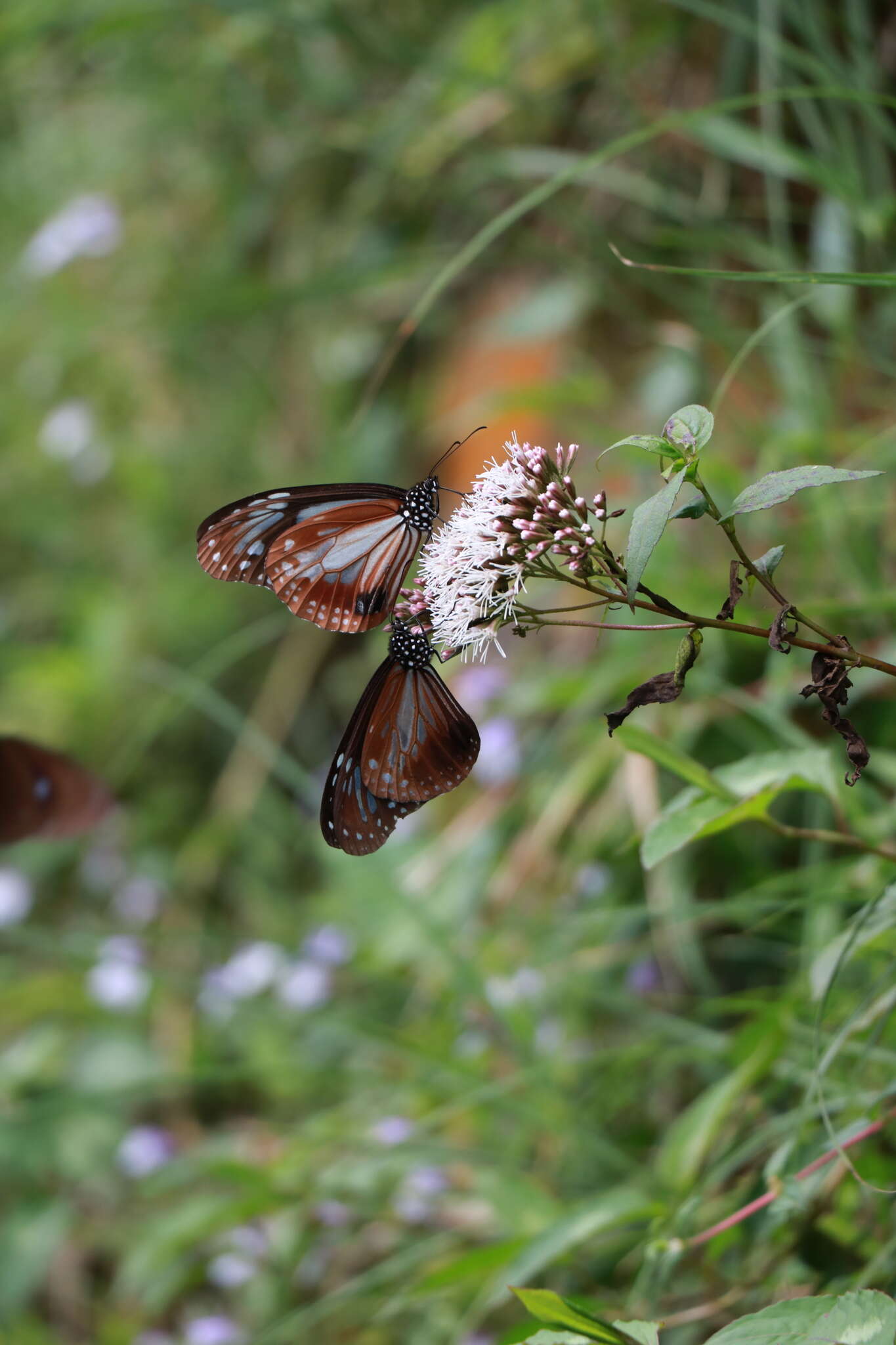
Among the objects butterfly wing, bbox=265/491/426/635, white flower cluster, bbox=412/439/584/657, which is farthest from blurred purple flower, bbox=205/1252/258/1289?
white flower cluster, bbox=412/439/584/657

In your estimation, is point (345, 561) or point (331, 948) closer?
point (345, 561)

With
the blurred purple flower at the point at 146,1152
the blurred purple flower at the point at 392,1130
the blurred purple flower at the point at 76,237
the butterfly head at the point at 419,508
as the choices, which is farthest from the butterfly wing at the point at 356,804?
the blurred purple flower at the point at 76,237

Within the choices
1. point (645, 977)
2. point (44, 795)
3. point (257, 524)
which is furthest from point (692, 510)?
point (645, 977)

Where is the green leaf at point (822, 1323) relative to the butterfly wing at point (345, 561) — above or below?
below

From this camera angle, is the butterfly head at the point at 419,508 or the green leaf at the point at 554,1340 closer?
the green leaf at the point at 554,1340

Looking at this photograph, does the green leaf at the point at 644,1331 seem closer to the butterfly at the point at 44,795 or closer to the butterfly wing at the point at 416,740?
the butterfly wing at the point at 416,740

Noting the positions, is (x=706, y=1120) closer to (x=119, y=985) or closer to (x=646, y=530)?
(x=646, y=530)

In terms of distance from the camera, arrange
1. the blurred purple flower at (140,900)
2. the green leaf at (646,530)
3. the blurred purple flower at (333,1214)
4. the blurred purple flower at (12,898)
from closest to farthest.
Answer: the green leaf at (646,530)
the blurred purple flower at (333,1214)
the blurred purple flower at (12,898)
the blurred purple flower at (140,900)

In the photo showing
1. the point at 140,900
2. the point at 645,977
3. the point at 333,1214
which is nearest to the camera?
the point at 333,1214
